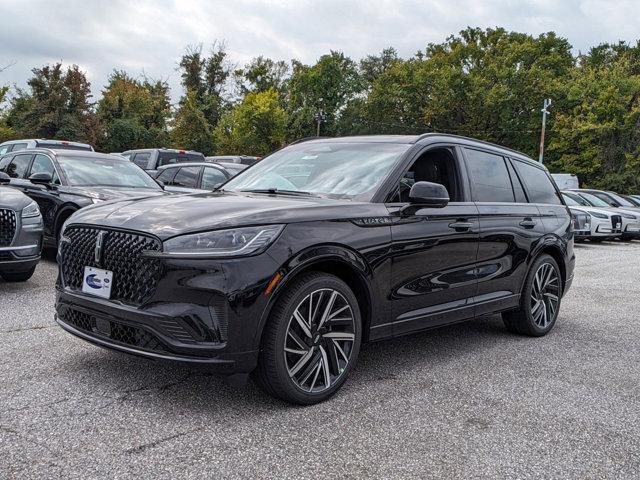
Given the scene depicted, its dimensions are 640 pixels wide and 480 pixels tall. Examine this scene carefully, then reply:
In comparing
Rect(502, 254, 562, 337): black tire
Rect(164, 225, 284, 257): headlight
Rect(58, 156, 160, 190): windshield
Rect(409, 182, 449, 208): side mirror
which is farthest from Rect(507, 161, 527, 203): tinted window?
Rect(58, 156, 160, 190): windshield

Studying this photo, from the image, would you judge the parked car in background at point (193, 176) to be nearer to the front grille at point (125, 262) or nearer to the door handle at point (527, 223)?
the door handle at point (527, 223)

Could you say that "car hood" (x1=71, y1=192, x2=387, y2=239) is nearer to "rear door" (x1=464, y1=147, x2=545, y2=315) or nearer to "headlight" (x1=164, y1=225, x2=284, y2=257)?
"headlight" (x1=164, y1=225, x2=284, y2=257)

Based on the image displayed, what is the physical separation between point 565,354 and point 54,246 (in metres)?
6.76

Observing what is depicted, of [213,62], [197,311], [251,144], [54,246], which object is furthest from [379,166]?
[213,62]

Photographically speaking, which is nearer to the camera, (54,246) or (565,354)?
(565,354)

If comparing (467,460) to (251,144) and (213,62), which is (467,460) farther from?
(213,62)

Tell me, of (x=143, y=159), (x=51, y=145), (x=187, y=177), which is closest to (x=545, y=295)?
(x=187, y=177)

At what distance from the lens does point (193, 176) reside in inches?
457

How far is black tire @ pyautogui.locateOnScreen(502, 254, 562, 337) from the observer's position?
18.5ft

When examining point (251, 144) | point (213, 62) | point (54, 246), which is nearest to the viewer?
point (54, 246)

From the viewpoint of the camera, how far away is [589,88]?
41.2 meters

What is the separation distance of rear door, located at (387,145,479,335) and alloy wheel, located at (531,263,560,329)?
3.76 feet

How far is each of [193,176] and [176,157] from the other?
582 centimetres

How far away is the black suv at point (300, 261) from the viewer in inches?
130
